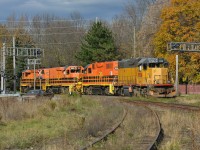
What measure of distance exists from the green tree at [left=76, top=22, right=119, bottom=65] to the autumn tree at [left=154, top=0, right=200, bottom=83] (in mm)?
15824

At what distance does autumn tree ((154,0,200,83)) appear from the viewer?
153ft

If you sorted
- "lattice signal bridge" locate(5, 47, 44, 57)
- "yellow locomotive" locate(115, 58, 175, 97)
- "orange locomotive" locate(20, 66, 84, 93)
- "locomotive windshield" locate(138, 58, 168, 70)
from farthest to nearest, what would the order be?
"lattice signal bridge" locate(5, 47, 44, 57)
"orange locomotive" locate(20, 66, 84, 93)
"locomotive windshield" locate(138, 58, 168, 70)
"yellow locomotive" locate(115, 58, 175, 97)

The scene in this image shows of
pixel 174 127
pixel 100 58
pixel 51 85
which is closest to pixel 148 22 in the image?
pixel 100 58

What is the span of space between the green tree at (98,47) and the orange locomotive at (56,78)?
11799 millimetres

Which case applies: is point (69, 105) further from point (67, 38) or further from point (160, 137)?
point (67, 38)

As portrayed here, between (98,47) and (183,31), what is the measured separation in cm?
2133

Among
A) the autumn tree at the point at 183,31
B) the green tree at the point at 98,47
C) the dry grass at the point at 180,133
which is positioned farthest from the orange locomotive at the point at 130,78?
the green tree at the point at 98,47

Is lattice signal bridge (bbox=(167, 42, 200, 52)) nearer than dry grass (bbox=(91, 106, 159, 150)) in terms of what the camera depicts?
No

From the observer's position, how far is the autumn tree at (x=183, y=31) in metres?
46.5

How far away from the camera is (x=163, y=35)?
48562 millimetres

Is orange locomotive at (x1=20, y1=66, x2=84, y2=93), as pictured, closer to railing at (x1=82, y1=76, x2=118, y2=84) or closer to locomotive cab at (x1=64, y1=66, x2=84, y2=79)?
locomotive cab at (x1=64, y1=66, x2=84, y2=79)

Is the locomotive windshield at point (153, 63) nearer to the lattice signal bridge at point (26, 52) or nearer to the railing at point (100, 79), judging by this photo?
the railing at point (100, 79)

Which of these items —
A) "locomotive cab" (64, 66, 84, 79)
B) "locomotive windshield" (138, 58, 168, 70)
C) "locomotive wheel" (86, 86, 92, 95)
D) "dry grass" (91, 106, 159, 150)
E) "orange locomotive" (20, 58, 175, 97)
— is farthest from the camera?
"locomotive cab" (64, 66, 84, 79)

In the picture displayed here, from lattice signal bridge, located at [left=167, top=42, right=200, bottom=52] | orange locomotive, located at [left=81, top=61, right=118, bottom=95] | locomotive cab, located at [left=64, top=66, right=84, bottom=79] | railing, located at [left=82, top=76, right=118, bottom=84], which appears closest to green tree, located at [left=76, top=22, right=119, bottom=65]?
locomotive cab, located at [left=64, top=66, right=84, bottom=79]
